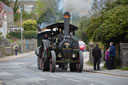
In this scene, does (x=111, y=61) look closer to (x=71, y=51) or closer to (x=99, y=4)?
(x=71, y=51)

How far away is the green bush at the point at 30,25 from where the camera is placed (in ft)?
247

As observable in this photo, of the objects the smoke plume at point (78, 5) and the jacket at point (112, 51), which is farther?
the smoke plume at point (78, 5)

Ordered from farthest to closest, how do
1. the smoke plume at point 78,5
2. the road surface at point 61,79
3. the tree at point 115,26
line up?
the smoke plume at point 78,5 → the tree at point 115,26 → the road surface at point 61,79

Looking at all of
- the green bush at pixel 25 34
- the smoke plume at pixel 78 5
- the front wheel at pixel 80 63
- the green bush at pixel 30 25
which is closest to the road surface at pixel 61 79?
the front wheel at pixel 80 63

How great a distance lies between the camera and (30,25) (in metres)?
76.2

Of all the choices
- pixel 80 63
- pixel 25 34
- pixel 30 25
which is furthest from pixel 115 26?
pixel 30 25

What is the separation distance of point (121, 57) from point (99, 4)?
17.6 ft

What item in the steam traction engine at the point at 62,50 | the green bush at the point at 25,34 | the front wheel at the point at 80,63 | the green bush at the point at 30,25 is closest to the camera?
the front wheel at the point at 80,63

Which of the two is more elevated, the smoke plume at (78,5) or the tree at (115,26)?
the smoke plume at (78,5)

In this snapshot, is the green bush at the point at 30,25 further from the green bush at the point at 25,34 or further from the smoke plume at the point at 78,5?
the smoke plume at the point at 78,5

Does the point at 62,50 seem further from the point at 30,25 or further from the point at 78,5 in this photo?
the point at 30,25

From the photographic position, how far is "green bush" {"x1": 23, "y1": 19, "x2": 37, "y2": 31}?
2965 inches

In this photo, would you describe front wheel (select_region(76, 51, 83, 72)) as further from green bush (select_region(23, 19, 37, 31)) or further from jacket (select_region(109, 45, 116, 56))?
green bush (select_region(23, 19, 37, 31))

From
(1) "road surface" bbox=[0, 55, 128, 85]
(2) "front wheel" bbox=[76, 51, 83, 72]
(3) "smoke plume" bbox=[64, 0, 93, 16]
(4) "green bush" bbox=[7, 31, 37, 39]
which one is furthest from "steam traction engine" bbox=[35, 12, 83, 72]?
(4) "green bush" bbox=[7, 31, 37, 39]
